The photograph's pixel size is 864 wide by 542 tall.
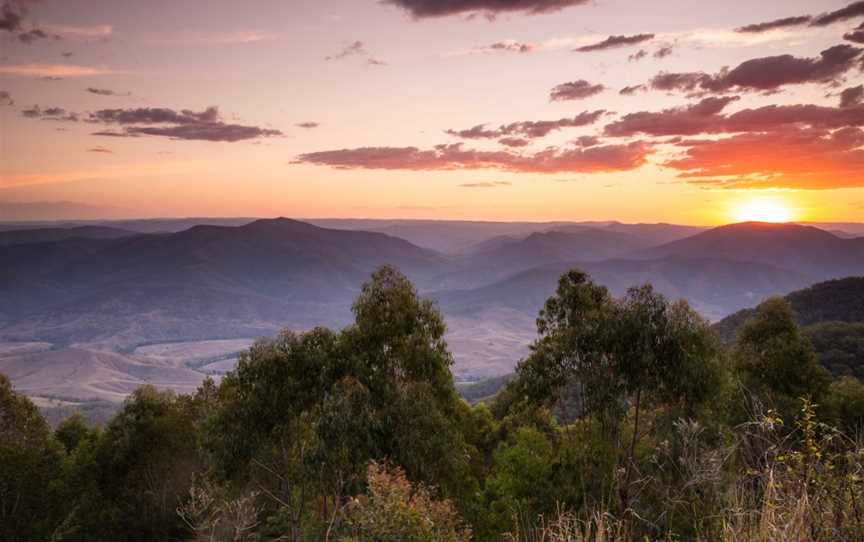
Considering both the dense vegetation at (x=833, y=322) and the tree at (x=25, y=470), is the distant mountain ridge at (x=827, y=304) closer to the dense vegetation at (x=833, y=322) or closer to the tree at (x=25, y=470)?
the dense vegetation at (x=833, y=322)

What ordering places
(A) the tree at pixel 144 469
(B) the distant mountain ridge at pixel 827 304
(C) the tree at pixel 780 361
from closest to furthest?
(C) the tree at pixel 780 361 < (A) the tree at pixel 144 469 < (B) the distant mountain ridge at pixel 827 304

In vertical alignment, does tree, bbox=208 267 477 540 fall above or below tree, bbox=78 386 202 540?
above

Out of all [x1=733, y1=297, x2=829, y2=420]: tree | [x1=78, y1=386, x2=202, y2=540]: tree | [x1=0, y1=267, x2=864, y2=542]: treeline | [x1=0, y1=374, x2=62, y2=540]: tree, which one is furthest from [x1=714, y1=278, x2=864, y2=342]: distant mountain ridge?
[x1=0, y1=374, x2=62, y2=540]: tree

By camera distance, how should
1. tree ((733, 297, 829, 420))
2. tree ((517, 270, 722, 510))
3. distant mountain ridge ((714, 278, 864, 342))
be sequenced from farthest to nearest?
1. distant mountain ridge ((714, 278, 864, 342))
2. tree ((733, 297, 829, 420))
3. tree ((517, 270, 722, 510))

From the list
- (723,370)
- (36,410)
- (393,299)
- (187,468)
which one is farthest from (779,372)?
(36,410)

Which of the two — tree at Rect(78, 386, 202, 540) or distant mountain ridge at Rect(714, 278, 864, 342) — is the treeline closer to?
tree at Rect(78, 386, 202, 540)

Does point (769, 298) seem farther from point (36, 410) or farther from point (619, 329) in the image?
point (36, 410)

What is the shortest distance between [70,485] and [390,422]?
1233 inches

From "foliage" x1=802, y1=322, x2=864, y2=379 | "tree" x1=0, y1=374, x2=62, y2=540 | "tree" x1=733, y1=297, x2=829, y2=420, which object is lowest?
"tree" x1=0, y1=374, x2=62, y2=540

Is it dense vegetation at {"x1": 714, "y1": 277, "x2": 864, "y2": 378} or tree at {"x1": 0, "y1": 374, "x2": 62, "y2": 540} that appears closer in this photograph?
tree at {"x1": 0, "y1": 374, "x2": 62, "y2": 540}

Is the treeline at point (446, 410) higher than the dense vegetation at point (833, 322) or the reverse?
higher

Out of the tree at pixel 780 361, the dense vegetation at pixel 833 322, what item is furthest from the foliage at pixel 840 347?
the tree at pixel 780 361

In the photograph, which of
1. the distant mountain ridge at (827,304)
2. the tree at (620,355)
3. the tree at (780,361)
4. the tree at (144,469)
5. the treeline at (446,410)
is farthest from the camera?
the distant mountain ridge at (827,304)

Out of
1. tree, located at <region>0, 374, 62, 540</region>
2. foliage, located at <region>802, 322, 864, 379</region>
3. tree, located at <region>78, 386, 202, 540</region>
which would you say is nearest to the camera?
tree, located at <region>0, 374, 62, 540</region>
